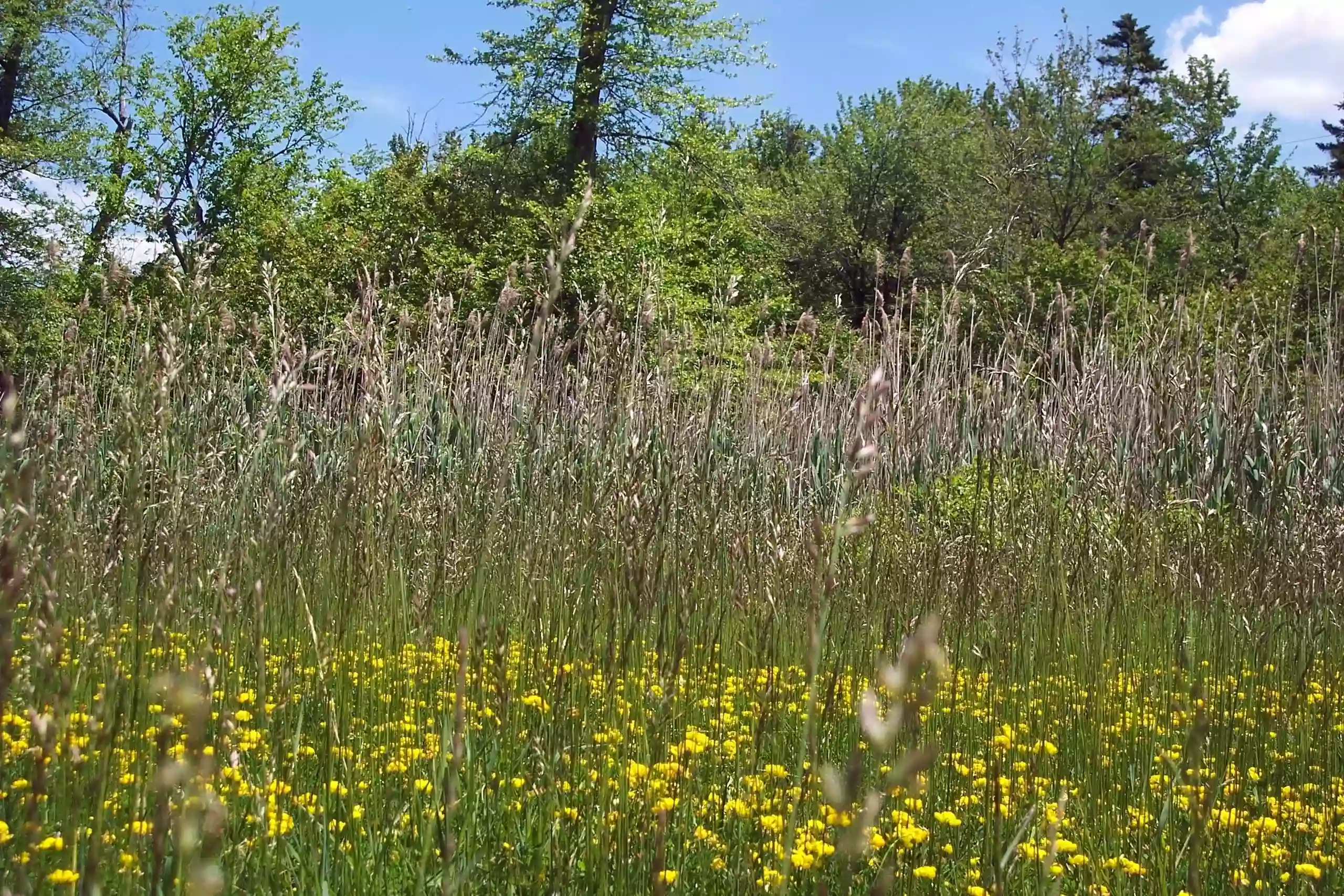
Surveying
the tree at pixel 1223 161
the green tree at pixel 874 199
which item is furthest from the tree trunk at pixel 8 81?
the tree at pixel 1223 161

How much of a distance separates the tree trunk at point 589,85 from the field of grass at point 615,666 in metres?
17.3

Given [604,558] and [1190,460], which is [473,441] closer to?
[604,558]

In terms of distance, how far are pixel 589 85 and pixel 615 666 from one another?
18883 mm

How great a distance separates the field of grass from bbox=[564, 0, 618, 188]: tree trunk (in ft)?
56.9

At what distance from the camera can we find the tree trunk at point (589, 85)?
64.6ft

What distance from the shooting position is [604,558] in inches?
84.3

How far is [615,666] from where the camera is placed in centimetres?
231

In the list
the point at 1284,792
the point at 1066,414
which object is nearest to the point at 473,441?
the point at 1066,414

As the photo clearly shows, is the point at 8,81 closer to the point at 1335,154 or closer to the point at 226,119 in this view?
the point at 226,119

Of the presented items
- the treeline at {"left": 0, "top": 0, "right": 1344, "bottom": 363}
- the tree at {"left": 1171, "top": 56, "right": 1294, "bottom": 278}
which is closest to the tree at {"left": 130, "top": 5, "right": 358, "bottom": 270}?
the treeline at {"left": 0, "top": 0, "right": 1344, "bottom": 363}

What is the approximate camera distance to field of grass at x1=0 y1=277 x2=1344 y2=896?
130 centimetres

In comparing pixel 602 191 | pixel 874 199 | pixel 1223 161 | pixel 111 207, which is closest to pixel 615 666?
pixel 602 191

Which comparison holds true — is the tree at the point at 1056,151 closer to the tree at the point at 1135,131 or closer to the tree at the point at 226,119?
the tree at the point at 1135,131

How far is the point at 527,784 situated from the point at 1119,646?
60.5 inches
